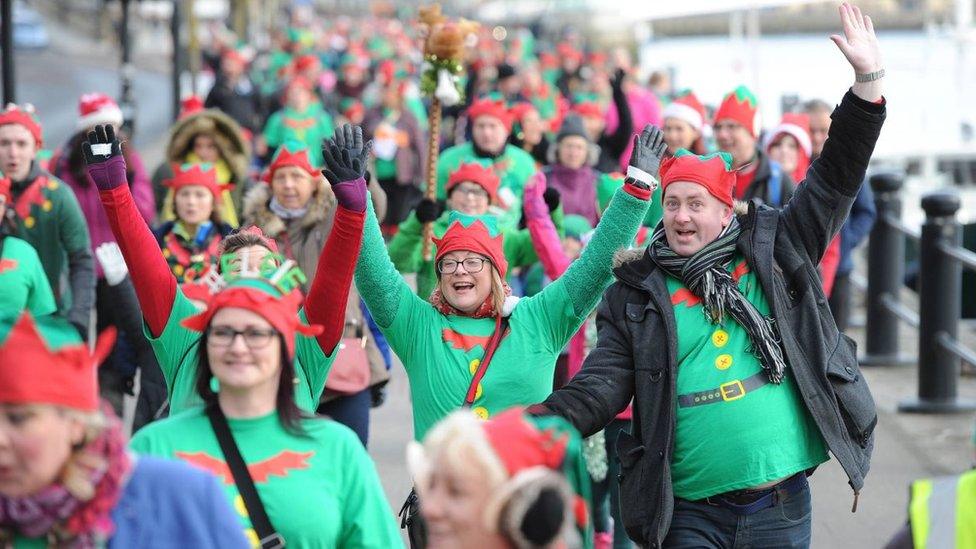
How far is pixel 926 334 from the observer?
33.8 ft

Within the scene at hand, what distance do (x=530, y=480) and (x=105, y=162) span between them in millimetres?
2691

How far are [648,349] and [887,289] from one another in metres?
7.26

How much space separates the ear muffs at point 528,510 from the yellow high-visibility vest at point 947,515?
0.80m

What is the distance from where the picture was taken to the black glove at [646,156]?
Result: 18.3ft

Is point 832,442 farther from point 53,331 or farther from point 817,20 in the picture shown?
point 817,20

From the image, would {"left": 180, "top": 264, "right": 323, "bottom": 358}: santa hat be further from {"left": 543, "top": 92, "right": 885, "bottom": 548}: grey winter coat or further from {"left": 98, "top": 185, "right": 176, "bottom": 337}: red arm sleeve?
{"left": 98, "top": 185, "right": 176, "bottom": 337}: red arm sleeve

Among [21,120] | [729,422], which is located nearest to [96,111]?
[21,120]

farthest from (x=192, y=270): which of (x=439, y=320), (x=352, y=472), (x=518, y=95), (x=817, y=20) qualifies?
(x=817, y=20)

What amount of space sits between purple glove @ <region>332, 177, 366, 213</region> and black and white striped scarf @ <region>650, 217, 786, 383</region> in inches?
37.0

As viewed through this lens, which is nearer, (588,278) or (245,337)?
(245,337)

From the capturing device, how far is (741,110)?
9102 millimetres

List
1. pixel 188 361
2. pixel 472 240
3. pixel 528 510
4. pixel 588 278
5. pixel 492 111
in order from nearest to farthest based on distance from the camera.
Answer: pixel 528 510 < pixel 188 361 < pixel 588 278 < pixel 472 240 < pixel 492 111

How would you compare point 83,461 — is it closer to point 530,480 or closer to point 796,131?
point 530,480

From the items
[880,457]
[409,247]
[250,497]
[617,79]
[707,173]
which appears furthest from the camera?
[617,79]
